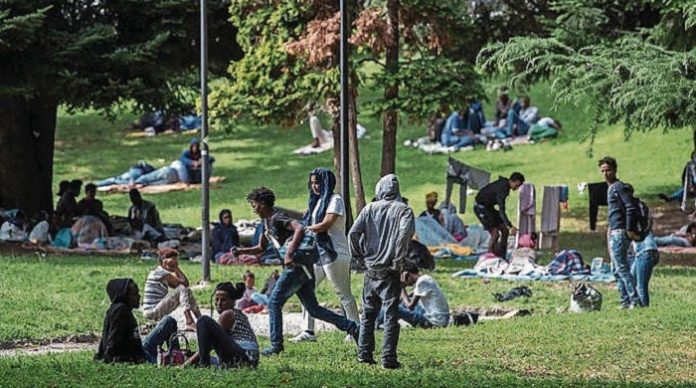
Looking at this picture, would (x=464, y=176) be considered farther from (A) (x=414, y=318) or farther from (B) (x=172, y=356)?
(B) (x=172, y=356)

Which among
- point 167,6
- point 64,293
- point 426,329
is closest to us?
point 426,329

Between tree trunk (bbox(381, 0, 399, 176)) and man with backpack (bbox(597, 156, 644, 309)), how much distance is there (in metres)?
7.32

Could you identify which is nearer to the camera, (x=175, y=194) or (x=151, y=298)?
(x=151, y=298)

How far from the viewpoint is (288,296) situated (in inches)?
522

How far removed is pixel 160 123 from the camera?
143ft

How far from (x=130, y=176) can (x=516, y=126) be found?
973 centimetres

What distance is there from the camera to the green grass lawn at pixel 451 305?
1071 cm

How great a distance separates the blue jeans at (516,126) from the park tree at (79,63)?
12.4 meters

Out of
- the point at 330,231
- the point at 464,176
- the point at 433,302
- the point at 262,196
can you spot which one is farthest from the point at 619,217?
the point at 464,176

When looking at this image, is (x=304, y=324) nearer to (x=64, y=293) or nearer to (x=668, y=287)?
(x=64, y=293)

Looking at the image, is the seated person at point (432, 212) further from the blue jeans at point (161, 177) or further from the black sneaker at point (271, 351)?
the black sneaker at point (271, 351)

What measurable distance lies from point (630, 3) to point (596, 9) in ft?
2.00

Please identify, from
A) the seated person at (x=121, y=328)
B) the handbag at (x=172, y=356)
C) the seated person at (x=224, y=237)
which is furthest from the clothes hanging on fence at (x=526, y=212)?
the seated person at (x=121, y=328)

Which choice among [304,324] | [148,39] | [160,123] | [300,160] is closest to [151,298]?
[304,324]
